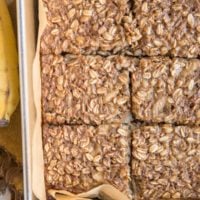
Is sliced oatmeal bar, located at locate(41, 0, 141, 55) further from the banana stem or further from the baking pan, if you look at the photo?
the banana stem

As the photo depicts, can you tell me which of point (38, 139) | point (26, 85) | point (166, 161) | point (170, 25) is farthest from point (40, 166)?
point (170, 25)

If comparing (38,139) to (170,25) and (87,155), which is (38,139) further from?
(170,25)

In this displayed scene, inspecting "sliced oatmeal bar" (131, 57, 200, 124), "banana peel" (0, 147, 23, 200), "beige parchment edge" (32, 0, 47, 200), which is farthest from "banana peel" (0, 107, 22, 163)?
"sliced oatmeal bar" (131, 57, 200, 124)

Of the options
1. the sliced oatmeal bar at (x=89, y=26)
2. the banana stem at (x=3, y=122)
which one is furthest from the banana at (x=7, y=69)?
the sliced oatmeal bar at (x=89, y=26)

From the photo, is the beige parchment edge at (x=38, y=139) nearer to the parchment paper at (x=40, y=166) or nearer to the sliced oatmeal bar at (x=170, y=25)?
the parchment paper at (x=40, y=166)

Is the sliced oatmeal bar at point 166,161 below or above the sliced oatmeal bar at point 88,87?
below
